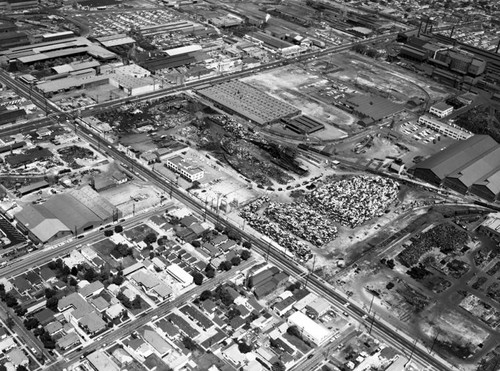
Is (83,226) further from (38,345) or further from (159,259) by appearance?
(38,345)

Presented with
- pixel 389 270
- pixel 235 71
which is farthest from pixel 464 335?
pixel 235 71

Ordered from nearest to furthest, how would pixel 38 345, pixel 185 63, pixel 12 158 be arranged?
pixel 38 345 < pixel 12 158 < pixel 185 63

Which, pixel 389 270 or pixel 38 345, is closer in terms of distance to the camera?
pixel 38 345

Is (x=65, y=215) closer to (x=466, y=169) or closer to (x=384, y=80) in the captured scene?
(x=466, y=169)

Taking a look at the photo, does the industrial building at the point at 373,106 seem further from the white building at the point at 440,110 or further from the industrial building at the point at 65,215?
the industrial building at the point at 65,215

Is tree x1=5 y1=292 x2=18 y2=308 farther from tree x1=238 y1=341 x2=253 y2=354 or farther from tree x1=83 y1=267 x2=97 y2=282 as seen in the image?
tree x1=238 y1=341 x2=253 y2=354

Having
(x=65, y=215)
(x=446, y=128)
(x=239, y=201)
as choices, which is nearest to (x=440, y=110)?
(x=446, y=128)
